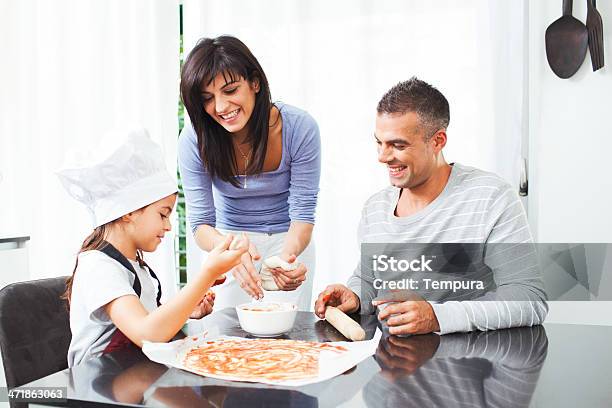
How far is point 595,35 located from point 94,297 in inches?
74.2

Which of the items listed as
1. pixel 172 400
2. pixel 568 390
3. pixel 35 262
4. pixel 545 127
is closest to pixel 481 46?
pixel 545 127

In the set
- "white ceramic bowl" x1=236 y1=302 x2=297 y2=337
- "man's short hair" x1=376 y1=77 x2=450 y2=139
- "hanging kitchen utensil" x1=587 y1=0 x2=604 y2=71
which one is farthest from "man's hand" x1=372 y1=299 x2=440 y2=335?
"hanging kitchen utensil" x1=587 y1=0 x2=604 y2=71

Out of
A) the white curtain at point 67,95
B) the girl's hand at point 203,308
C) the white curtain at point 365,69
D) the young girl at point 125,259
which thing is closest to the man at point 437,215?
the girl's hand at point 203,308

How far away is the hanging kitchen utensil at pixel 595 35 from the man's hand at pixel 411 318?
1384 millimetres

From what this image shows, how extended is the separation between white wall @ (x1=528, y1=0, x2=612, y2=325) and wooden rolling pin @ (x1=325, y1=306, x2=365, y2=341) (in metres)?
1.30

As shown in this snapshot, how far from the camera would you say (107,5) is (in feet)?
10.1

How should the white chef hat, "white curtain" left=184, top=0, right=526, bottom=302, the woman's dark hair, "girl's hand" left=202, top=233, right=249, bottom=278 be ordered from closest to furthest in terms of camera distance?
"girl's hand" left=202, top=233, right=249, bottom=278
the white chef hat
the woman's dark hair
"white curtain" left=184, top=0, right=526, bottom=302

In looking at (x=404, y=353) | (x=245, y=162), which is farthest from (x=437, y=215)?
(x=245, y=162)

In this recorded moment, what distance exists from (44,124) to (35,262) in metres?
0.66

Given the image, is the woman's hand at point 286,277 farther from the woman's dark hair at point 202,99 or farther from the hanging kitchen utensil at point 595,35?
the hanging kitchen utensil at point 595,35

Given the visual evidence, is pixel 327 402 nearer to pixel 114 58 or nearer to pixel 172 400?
pixel 172 400

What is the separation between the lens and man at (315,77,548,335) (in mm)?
1446

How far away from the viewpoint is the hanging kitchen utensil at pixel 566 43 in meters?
2.34

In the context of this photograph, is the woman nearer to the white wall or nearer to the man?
the man
